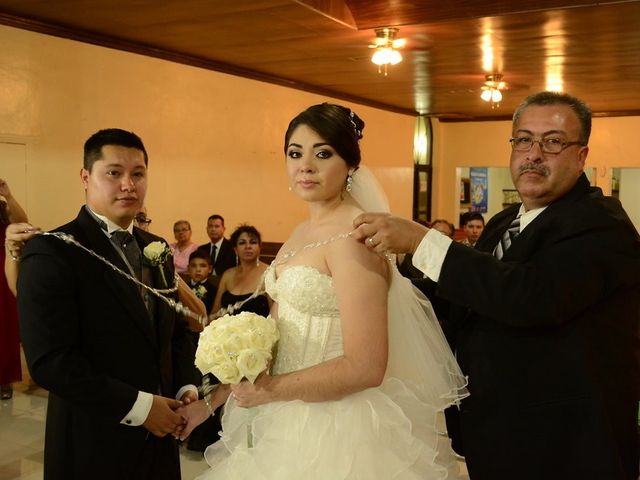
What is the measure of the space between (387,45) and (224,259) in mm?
3122

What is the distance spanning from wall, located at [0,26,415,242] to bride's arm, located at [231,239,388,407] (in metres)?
5.85

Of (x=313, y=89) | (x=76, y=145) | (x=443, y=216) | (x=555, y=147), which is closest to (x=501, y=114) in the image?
(x=443, y=216)

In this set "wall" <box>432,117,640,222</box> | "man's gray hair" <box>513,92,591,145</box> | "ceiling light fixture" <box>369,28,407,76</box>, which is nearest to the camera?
"man's gray hair" <box>513,92,591,145</box>

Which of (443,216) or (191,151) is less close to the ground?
(191,151)

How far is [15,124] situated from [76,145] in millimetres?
764

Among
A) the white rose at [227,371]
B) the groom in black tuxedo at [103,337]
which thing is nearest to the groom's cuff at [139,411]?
the groom in black tuxedo at [103,337]

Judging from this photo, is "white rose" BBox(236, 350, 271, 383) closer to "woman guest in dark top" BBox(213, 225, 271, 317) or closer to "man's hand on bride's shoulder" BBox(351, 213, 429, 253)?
"man's hand on bride's shoulder" BBox(351, 213, 429, 253)

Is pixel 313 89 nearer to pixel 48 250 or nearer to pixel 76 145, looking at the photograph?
pixel 76 145

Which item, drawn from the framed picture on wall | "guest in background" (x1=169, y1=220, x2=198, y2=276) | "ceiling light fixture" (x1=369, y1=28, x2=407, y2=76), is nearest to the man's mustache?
"ceiling light fixture" (x1=369, y1=28, x2=407, y2=76)

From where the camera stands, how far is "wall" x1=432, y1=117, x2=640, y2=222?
1454 cm

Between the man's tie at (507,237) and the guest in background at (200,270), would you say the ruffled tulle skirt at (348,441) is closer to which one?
the man's tie at (507,237)

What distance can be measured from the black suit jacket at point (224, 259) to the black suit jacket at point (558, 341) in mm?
6175

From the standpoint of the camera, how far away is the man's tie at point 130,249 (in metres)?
2.34

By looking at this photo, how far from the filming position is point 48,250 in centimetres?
209
